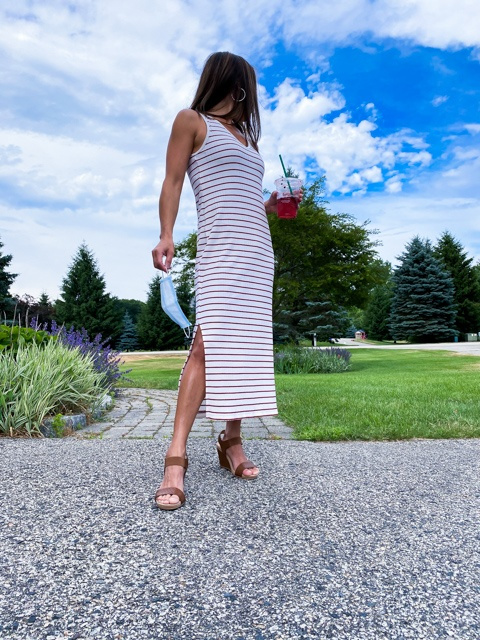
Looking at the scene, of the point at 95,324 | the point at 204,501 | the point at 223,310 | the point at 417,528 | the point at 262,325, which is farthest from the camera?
the point at 95,324

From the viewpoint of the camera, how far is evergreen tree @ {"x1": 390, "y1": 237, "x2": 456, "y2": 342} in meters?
26.5

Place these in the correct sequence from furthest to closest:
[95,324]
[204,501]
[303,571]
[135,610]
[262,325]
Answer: [95,324] < [262,325] < [204,501] < [303,571] < [135,610]

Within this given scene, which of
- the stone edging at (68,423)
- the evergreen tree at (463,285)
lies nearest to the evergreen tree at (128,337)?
the evergreen tree at (463,285)

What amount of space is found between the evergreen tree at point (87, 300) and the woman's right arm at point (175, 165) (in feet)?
81.8

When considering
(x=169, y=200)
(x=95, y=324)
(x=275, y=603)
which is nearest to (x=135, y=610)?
(x=275, y=603)

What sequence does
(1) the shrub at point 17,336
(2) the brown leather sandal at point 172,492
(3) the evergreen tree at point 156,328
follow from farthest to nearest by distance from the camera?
1. (3) the evergreen tree at point 156,328
2. (1) the shrub at point 17,336
3. (2) the brown leather sandal at point 172,492

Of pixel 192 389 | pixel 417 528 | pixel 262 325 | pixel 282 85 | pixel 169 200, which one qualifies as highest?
pixel 282 85

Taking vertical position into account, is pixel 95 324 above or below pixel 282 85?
below

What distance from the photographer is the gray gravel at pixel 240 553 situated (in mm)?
1080

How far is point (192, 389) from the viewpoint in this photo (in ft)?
6.18

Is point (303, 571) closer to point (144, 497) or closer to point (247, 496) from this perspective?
point (247, 496)

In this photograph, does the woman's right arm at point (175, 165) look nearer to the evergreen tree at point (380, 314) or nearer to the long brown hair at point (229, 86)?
the long brown hair at point (229, 86)

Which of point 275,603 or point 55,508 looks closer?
point 275,603

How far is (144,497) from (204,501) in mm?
222
